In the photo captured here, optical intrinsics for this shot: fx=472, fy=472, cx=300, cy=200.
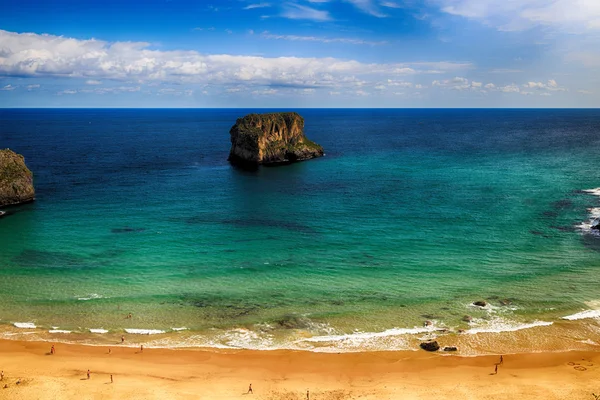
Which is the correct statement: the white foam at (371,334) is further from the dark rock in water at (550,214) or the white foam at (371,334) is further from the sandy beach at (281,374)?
the dark rock in water at (550,214)

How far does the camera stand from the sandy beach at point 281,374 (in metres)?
39.1

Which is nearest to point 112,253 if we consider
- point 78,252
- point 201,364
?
point 78,252

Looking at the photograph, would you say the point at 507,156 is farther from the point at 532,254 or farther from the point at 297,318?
the point at 297,318

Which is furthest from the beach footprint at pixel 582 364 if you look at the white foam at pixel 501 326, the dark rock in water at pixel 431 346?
the dark rock in water at pixel 431 346

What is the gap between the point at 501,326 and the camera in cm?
4816

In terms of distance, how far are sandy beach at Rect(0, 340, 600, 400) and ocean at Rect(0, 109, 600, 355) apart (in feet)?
6.12

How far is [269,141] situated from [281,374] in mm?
110792

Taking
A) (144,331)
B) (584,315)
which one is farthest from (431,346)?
(144,331)

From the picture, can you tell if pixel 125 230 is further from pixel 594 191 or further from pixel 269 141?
pixel 594 191

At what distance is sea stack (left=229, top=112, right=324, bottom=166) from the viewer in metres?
142

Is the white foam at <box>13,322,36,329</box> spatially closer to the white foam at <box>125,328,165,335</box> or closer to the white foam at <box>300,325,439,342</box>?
the white foam at <box>125,328,165,335</box>

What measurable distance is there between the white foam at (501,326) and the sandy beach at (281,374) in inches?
151

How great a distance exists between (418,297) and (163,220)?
47653mm

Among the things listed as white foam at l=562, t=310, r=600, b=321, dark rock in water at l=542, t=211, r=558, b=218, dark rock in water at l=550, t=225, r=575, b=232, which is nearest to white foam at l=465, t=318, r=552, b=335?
white foam at l=562, t=310, r=600, b=321
